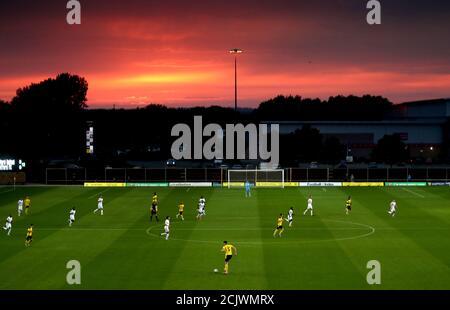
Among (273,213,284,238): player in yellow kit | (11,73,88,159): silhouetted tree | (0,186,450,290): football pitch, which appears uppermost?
(11,73,88,159): silhouetted tree

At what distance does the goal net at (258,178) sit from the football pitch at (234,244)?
12921mm

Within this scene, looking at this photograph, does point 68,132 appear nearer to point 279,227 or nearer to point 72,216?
point 72,216

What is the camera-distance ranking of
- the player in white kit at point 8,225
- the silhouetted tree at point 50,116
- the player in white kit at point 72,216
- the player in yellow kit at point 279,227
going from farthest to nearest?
the silhouetted tree at point 50,116 < the player in white kit at point 72,216 < the player in white kit at point 8,225 < the player in yellow kit at point 279,227

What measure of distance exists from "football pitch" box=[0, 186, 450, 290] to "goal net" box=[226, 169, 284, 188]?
12921 millimetres

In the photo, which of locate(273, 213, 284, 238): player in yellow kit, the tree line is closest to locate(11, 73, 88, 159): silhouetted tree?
the tree line

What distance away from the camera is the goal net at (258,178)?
8369cm

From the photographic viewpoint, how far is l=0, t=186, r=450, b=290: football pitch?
33812 mm

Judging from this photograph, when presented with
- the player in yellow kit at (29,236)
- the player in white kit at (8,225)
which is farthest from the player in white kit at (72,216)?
the player in yellow kit at (29,236)

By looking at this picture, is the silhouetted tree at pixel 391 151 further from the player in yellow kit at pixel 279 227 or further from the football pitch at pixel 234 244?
the player in yellow kit at pixel 279 227

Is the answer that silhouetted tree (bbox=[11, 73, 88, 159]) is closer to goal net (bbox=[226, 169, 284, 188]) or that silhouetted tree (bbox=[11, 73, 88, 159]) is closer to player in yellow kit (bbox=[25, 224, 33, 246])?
goal net (bbox=[226, 169, 284, 188])
